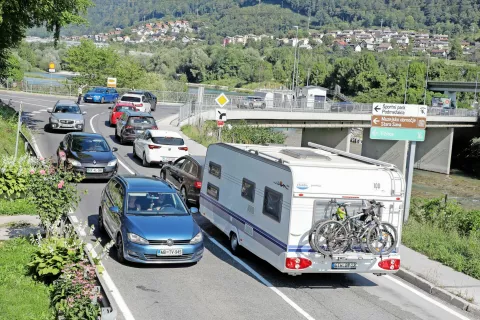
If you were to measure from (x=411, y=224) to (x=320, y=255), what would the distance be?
20.6ft

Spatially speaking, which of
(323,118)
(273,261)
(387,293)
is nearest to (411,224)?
(387,293)

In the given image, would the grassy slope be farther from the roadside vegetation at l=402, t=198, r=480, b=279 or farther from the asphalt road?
the roadside vegetation at l=402, t=198, r=480, b=279

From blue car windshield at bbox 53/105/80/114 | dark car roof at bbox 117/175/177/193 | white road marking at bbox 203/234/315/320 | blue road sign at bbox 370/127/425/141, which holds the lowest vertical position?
white road marking at bbox 203/234/315/320

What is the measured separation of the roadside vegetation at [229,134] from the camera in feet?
119

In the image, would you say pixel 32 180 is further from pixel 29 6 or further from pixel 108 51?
pixel 108 51

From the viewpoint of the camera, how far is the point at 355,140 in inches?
3499

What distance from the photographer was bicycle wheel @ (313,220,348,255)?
10.9 meters

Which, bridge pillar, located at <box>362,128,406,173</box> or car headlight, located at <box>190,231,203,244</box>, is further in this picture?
bridge pillar, located at <box>362,128,406,173</box>

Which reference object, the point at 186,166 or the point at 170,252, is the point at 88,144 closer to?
the point at 186,166

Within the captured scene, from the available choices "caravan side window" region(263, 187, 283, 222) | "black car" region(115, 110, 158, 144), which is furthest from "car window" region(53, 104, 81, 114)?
"caravan side window" region(263, 187, 283, 222)

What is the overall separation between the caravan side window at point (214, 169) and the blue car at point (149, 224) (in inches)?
53.7

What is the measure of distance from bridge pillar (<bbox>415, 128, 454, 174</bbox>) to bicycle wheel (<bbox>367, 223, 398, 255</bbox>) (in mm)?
61542

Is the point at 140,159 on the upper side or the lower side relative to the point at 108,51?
lower

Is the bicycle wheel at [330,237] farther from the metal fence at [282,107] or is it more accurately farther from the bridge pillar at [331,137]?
the bridge pillar at [331,137]
